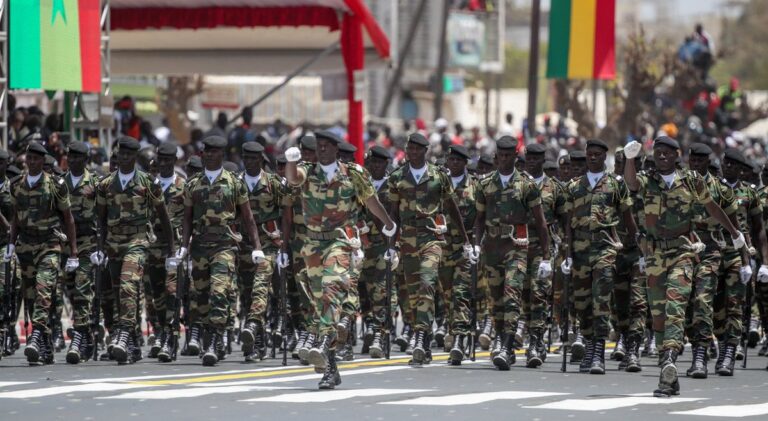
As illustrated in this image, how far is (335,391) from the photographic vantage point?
14906 mm

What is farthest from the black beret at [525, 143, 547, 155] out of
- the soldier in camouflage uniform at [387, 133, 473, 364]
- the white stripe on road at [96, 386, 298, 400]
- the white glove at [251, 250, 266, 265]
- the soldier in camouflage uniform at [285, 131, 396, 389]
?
the white stripe on road at [96, 386, 298, 400]

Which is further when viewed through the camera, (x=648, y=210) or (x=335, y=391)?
(x=648, y=210)

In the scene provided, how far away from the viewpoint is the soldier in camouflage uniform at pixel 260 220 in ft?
60.5

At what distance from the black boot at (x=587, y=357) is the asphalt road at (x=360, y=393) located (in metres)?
0.16

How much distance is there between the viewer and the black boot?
17.4 m

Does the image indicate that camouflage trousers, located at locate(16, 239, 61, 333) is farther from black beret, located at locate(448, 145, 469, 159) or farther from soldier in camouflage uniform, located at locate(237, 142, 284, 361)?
black beret, located at locate(448, 145, 469, 159)

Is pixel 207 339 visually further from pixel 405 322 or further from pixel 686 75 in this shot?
pixel 686 75

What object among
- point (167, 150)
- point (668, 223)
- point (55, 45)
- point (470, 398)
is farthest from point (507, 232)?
point (55, 45)

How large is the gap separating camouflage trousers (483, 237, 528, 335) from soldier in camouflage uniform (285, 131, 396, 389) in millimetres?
2313

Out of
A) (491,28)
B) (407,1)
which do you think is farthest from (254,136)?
(491,28)

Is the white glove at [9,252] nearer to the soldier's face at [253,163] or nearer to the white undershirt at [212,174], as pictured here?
the white undershirt at [212,174]

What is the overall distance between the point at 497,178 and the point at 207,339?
10.7ft

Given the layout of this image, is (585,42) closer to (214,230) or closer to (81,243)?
(214,230)

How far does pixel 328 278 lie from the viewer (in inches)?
603
